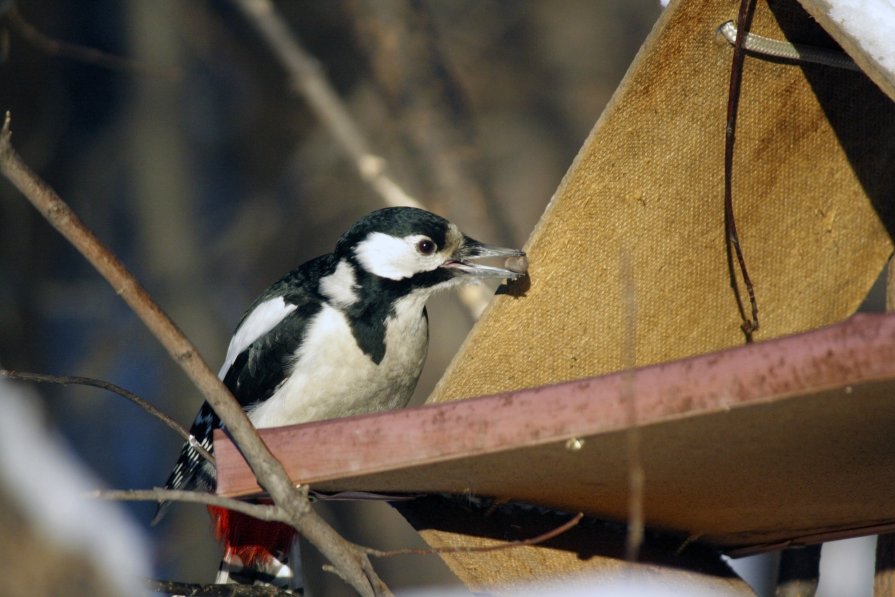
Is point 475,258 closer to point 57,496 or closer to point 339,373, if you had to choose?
point 339,373

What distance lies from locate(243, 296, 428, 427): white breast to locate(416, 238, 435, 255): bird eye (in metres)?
0.16

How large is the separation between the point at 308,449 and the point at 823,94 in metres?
1.40

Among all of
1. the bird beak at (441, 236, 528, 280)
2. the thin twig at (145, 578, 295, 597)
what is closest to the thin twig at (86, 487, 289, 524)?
the thin twig at (145, 578, 295, 597)

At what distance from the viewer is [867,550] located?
5.79m

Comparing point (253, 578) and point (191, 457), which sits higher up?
point (191, 457)

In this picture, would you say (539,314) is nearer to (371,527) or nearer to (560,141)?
(371,527)

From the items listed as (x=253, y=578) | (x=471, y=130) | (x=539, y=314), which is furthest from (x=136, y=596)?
(x=539, y=314)

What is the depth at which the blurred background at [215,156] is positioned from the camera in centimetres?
620

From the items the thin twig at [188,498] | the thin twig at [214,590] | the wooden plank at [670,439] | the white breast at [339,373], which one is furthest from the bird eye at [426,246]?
the thin twig at [188,498]

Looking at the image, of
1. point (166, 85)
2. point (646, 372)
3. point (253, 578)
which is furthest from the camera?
point (166, 85)

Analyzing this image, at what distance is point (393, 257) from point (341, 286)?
7.4 inches

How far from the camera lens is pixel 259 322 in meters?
3.41

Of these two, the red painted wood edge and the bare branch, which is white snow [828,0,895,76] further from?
the bare branch

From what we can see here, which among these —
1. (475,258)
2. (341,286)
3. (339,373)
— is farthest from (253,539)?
(475,258)
